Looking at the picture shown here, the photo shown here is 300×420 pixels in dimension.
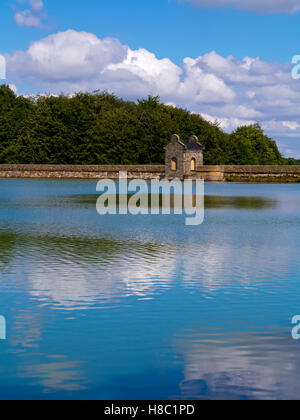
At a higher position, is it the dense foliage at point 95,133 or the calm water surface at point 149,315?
the dense foliage at point 95,133

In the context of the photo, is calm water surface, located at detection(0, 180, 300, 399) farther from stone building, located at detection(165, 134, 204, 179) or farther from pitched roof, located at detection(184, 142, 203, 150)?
pitched roof, located at detection(184, 142, 203, 150)

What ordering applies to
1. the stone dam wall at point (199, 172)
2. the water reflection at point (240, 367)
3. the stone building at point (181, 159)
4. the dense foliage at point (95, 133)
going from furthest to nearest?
the dense foliage at point (95, 133) → the stone dam wall at point (199, 172) → the stone building at point (181, 159) → the water reflection at point (240, 367)

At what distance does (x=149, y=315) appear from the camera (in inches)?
404

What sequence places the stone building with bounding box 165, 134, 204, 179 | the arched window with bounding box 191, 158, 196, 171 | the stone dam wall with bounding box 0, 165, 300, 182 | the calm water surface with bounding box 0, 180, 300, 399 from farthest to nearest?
the stone dam wall with bounding box 0, 165, 300, 182, the arched window with bounding box 191, 158, 196, 171, the stone building with bounding box 165, 134, 204, 179, the calm water surface with bounding box 0, 180, 300, 399

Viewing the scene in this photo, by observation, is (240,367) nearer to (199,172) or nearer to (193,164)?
(193,164)

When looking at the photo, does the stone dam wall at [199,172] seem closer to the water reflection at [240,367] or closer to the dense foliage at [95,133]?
the dense foliage at [95,133]

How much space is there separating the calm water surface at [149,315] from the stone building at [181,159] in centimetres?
5244

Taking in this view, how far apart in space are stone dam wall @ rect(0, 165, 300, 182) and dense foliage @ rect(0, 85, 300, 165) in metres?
7.60

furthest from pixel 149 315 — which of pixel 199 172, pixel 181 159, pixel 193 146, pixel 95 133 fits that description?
pixel 95 133

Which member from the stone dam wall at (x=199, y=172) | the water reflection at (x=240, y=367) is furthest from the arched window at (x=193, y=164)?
the water reflection at (x=240, y=367)

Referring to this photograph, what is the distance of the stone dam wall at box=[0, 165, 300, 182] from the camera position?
74.7 m

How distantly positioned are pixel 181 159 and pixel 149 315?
63.2 meters

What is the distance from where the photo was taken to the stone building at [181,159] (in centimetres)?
7275

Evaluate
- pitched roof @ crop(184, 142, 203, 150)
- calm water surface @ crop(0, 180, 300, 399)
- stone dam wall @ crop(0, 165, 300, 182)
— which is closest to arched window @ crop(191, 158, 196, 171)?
stone dam wall @ crop(0, 165, 300, 182)
